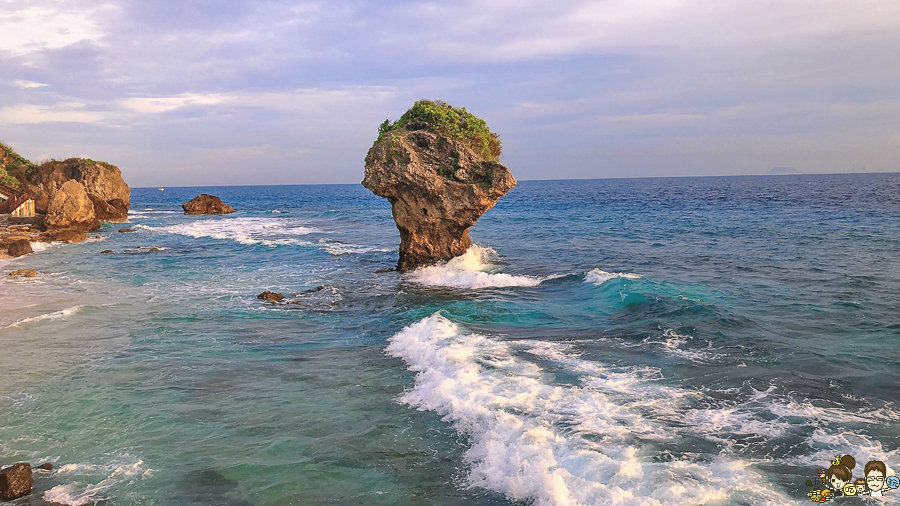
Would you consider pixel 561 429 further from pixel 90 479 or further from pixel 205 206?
pixel 205 206

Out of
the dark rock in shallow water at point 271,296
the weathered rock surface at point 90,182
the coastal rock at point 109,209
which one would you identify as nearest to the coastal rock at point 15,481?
the dark rock in shallow water at point 271,296

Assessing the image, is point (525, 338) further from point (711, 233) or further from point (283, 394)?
point (711, 233)

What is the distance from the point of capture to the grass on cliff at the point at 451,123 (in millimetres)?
23109

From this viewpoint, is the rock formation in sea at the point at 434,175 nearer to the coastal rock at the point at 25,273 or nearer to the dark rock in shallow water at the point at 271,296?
the dark rock in shallow water at the point at 271,296

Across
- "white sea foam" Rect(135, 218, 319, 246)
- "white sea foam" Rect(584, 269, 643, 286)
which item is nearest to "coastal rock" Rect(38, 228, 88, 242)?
"white sea foam" Rect(135, 218, 319, 246)

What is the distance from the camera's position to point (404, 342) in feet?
45.6

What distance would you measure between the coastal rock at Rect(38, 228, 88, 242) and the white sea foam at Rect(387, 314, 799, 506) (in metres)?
33.4

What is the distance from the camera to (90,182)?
5538 centimetres

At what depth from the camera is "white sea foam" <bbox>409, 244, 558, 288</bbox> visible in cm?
2153

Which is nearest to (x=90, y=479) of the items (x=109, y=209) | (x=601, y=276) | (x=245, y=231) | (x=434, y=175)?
(x=434, y=175)

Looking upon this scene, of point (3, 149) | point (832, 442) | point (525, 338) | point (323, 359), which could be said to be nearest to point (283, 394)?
point (323, 359)

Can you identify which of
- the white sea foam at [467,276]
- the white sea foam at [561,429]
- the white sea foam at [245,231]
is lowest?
the white sea foam at [561,429]

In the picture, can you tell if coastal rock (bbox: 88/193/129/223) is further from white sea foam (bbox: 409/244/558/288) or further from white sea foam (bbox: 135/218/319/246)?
white sea foam (bbox: 409/244/558/288)

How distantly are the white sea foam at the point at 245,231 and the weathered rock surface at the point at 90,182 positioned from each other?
7518mm
